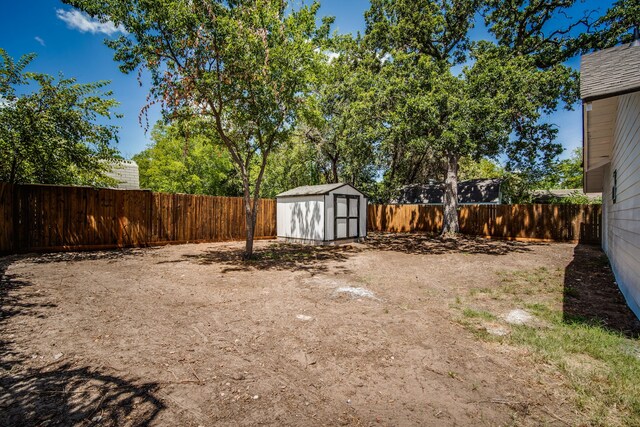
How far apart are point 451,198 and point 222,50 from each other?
13.2 meters

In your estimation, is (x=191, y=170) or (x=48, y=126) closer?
(x=48, y=126)

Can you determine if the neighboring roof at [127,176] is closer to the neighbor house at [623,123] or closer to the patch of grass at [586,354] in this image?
the patch of grass at [586,354]

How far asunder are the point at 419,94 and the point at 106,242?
13.7 m

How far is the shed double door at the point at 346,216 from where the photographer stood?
41.9 feet

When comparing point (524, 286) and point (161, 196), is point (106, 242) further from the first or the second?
point (524, 286)

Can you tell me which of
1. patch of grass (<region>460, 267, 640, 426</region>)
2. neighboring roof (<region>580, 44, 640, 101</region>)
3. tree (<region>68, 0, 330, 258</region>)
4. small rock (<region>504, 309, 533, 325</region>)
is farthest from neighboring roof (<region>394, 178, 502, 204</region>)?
small rock (<region>504, 309, 533, 325</region>)

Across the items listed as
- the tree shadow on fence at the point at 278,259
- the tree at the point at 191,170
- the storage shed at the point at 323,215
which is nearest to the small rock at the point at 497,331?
the tree shadow on fence at the point at 278,259

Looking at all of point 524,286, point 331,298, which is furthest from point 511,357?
point 524,286

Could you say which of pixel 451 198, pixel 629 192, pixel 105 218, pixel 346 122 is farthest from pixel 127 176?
pixel 629 192

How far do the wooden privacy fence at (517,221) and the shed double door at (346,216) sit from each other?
23.4 ft

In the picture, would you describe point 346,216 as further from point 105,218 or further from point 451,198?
point 105,218

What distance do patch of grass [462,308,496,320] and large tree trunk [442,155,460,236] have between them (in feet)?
38.5

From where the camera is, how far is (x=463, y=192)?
2309cm

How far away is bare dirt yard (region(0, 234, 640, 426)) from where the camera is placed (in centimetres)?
223
